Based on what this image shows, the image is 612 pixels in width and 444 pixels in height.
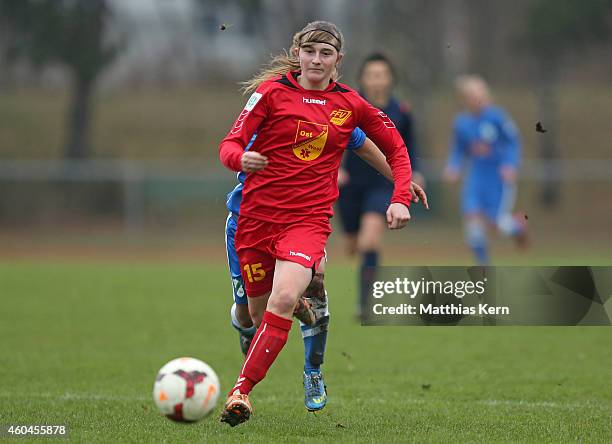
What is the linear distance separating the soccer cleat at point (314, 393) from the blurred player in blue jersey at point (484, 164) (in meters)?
8.09

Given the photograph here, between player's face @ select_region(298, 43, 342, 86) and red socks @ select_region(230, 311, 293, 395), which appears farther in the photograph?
player's face @ select_region(298, 43, 342, 86)

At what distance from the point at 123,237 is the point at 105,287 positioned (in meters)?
9.34

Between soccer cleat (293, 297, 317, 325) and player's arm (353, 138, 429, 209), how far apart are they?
832 millimetres

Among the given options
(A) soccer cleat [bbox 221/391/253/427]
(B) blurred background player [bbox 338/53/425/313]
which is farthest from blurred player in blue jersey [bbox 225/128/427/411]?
(B) blurred background player [bbox 338/53/425/313]

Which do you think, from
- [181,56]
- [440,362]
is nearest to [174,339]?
[440,362]

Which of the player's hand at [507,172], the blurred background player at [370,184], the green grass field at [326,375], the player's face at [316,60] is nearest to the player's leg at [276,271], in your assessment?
the green grass field at [326,375]

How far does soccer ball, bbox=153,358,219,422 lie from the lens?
15.4ft

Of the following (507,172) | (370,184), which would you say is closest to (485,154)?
(507,172)

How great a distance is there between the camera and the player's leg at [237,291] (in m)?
6.20

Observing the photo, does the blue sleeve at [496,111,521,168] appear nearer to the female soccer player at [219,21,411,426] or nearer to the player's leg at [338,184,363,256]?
the player's leg at [338,184,363,256]

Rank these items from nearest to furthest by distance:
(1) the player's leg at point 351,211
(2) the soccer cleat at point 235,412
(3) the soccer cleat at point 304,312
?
(2) the soccer cleat at point 235,412, (3) the soccer cleat at point 304,312, (1) the player's leg at point 351,211

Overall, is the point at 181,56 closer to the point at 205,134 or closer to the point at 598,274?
the point at 205,134

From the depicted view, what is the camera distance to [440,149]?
29047 millimetres

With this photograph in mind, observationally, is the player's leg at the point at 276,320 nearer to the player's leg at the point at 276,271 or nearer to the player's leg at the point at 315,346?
the player's leg at the point at 276,271
